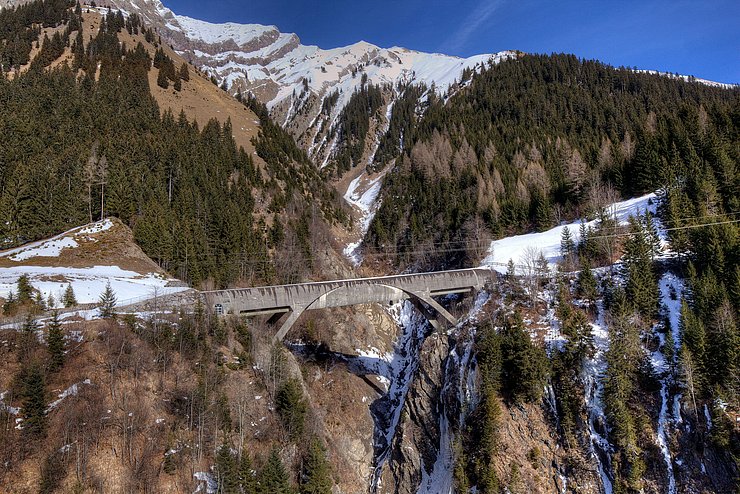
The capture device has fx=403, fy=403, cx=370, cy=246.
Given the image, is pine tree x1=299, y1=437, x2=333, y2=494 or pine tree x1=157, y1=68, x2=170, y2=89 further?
pine tree x1=157, y1=68, x2=170, y2=89

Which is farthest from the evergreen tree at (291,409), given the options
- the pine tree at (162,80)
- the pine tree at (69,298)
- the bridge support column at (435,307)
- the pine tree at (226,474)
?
the pine tree at (162,80)

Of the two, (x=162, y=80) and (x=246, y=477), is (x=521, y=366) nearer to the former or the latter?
(x=246, y=477)

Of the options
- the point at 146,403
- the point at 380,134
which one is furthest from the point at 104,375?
the point at 380,134

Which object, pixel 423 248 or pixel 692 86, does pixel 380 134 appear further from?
pixel 692 86

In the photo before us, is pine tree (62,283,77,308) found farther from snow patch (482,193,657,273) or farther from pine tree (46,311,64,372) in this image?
snow patch (482,193,657,273)

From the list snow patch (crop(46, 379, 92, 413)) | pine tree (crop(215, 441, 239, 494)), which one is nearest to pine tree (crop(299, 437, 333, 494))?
pine tree (crop(215, 441, 239, 494))

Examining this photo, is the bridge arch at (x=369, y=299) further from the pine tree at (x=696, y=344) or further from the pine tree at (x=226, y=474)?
the pine tree at (x=696, y=344)

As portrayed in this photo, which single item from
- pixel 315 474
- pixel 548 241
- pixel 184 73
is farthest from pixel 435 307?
pixel 184 73
